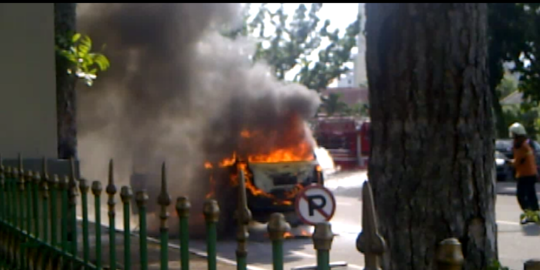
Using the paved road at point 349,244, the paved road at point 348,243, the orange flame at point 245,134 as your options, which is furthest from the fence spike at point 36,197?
the orange flame at point 245,134

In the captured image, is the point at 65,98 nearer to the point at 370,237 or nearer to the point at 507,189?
the point at 370,237

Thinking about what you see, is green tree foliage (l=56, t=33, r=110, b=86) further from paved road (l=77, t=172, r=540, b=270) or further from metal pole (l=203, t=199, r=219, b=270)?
metal pole (l=203, t=199, r=219, b=270)

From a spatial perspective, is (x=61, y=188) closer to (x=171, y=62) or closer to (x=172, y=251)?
(x=172, y=251)

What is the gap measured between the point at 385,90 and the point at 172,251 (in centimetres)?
269

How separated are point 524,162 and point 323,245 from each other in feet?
32.9

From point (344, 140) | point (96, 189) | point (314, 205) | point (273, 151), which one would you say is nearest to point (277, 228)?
point (96, 189)

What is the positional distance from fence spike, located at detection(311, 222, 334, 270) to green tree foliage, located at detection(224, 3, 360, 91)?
27.8 m

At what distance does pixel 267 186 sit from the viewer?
11070 millimetres

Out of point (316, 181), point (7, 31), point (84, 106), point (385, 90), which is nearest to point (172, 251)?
point (7, 31)

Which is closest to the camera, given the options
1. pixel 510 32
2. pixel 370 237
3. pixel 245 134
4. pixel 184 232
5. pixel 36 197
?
pixel 370 237

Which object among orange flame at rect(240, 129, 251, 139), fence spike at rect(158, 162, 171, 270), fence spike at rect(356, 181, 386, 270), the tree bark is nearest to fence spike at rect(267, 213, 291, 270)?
fence spike at rect(356, 181, 386, 270)

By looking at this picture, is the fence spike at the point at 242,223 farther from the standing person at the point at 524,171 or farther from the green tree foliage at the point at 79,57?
the standing person at the point at 524,171

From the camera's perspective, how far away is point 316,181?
11375mm

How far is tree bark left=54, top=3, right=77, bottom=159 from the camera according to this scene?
7780 millimetres
